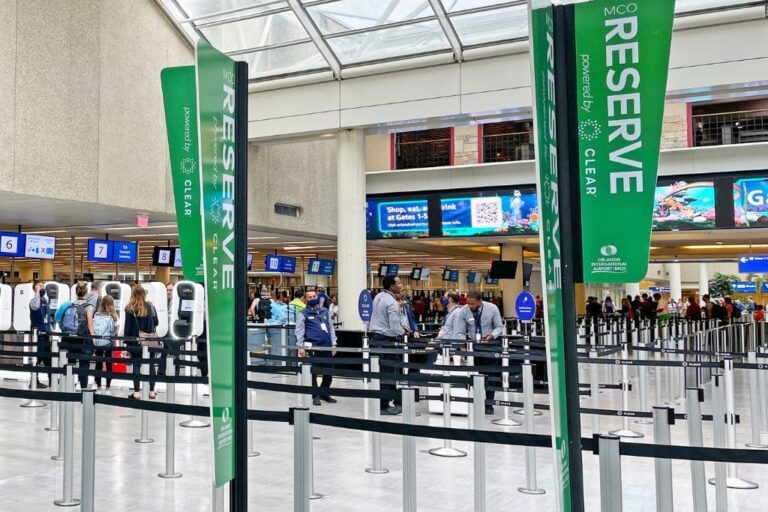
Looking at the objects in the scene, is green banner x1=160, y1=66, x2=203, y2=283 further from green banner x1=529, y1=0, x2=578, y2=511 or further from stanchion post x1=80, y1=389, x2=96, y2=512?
green banner x1=529, y1=0, x2=578, y2=511

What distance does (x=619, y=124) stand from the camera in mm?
2670

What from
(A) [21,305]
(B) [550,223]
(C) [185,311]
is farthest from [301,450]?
(A) [21,305]

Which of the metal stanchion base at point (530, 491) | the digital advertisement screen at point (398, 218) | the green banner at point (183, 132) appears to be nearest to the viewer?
the green banner at point (183, 132)

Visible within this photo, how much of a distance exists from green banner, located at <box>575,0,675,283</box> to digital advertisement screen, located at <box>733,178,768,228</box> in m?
14.2

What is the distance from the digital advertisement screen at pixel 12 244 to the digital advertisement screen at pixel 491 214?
959cm

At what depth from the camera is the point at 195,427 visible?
30.0 feet

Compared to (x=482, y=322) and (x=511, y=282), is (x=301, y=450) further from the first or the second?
(x=511, y=282)

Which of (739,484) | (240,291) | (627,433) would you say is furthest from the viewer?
(627,433)

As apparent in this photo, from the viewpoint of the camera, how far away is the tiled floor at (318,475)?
5887mm

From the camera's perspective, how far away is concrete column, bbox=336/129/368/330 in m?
15.4

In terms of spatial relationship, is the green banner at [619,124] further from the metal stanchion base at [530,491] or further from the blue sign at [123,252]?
the blue sign at [123,252]

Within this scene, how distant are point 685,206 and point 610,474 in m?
14.2

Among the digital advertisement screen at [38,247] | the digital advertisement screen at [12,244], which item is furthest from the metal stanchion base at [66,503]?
the digital advertisement screen at [38,247]

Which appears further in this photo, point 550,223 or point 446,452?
point 446,452
